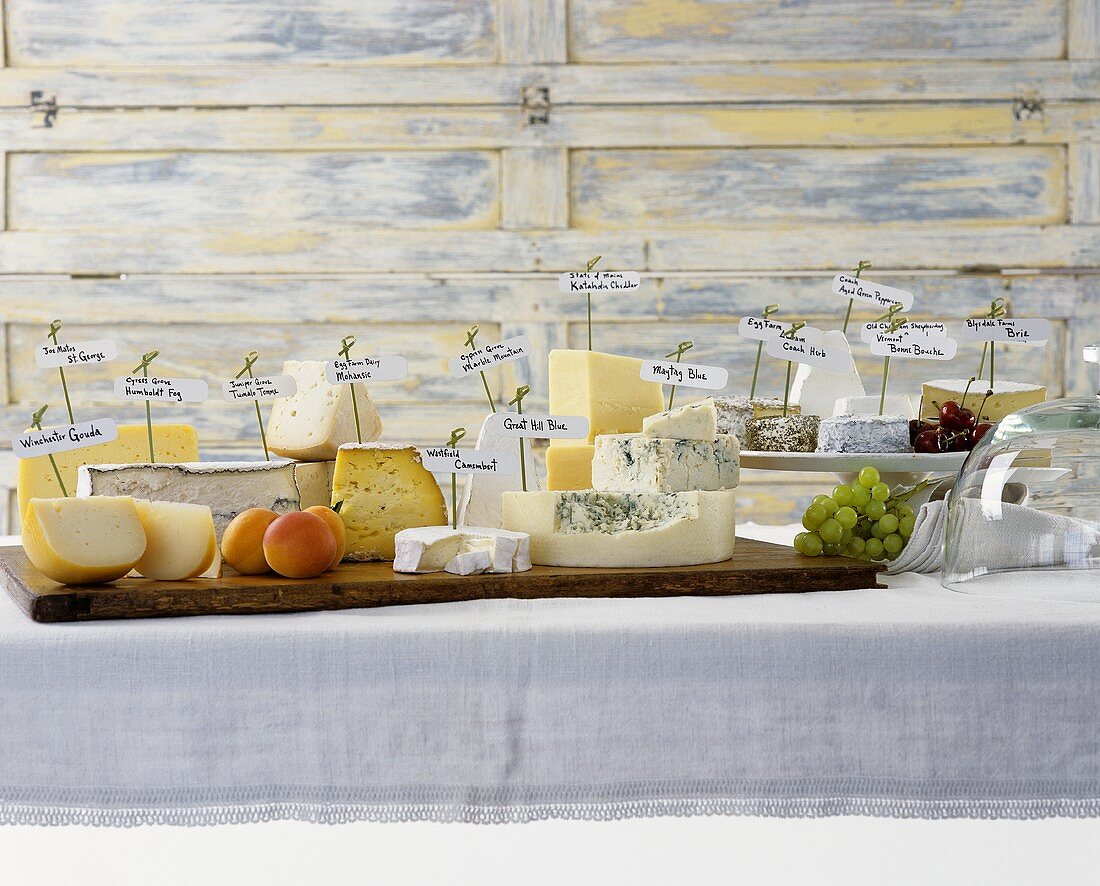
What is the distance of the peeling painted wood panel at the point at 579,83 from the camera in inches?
129

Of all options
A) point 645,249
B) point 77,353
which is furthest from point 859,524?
point 645,249

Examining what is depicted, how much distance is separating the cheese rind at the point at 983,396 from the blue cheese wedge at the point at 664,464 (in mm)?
477

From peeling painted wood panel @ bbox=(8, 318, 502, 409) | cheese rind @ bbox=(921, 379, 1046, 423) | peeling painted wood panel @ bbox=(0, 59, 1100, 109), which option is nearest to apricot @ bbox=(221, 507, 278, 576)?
cheese rind @ bbox=(921, 379, 1046, 423)

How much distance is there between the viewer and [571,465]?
146 cm

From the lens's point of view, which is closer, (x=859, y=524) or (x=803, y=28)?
(x=859, y=524)

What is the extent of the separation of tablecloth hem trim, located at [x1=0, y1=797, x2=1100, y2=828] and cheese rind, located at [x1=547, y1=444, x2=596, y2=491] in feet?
2.03

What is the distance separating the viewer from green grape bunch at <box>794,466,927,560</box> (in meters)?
1.21

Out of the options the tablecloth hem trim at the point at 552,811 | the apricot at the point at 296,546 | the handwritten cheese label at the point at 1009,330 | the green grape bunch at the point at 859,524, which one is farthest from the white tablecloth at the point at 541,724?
the handwritten cheese label at the point at 1009,330

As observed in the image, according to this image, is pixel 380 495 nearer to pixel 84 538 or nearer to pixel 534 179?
pixel 84 538

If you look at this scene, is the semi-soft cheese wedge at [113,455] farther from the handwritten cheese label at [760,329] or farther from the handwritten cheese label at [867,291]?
the handwritten cheese label at [867,291]

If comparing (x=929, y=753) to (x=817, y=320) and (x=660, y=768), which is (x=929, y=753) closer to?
(x=660, y=768)

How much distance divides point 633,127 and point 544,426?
2266mm

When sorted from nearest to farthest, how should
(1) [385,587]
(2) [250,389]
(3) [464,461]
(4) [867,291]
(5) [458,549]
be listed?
1. (1) [385,587]
2. (5) [458,549]
3. (3) [464,461]
4. (2) [250,389]
5. (4) [867,291]

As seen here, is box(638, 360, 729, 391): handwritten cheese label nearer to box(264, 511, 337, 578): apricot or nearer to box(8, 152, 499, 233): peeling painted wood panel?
box(264, 511, 337, 578): apricot
